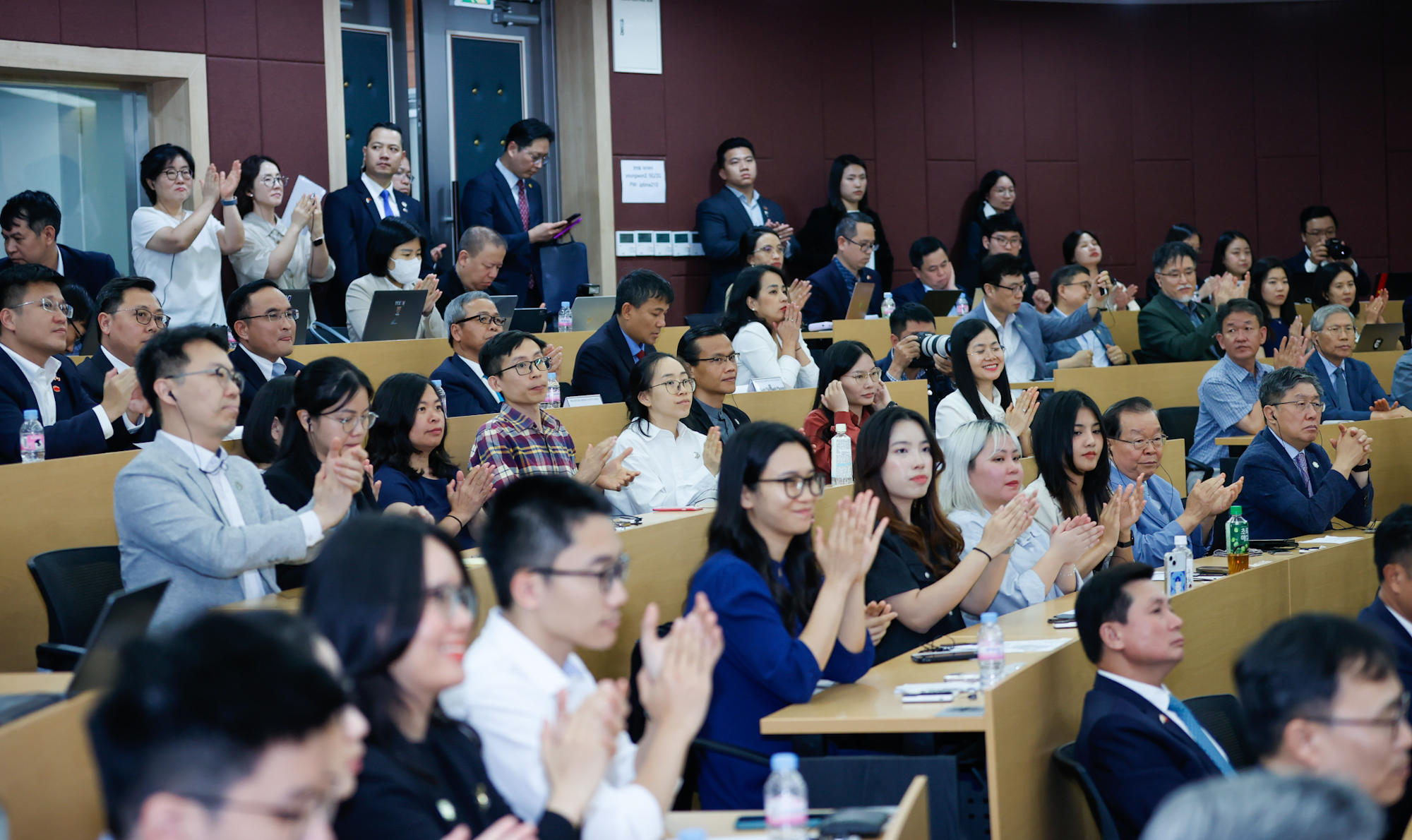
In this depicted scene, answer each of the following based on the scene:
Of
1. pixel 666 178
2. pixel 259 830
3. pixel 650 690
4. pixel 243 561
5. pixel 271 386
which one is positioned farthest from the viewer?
pixel 666 178

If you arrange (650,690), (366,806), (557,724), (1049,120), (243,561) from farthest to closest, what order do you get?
(1049,120)
(243,561)
(650,690)
(557,724)
(366,806)


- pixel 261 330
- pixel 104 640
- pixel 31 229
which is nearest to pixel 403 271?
pixel 261 330

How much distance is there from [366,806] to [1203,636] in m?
2.52

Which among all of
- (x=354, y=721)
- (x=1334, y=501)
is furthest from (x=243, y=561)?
(x=1334, y=501)

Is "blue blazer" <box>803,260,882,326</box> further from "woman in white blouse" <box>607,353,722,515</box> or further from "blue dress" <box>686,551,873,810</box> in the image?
"blue dress" <box>686,551,873,810</box>

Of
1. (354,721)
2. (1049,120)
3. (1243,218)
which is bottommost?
(354,721)

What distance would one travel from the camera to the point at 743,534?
2918 millimetres

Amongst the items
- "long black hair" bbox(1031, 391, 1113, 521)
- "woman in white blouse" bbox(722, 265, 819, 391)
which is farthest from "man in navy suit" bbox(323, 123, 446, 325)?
"long black hair" bbox(1031, 391, 1113, 521)

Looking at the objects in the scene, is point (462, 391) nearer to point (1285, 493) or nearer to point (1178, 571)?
point (1178, 571)

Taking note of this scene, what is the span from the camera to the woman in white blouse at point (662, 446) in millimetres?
4613

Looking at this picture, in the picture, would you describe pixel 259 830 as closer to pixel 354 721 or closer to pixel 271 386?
pixel 354 721

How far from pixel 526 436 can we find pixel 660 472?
0.57 metres

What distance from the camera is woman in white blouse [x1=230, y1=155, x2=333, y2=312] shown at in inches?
242

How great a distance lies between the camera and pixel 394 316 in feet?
18.2
